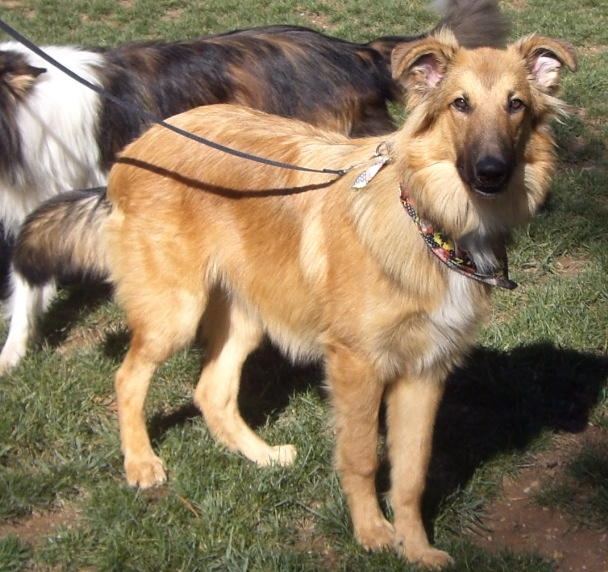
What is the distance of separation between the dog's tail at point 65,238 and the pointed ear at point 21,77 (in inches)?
40.8

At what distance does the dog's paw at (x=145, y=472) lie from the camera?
426 cm

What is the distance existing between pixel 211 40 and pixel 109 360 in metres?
2.31

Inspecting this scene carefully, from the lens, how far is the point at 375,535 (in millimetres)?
3879

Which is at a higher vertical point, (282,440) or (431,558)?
(431,558)

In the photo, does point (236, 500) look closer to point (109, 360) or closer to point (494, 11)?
point (109, 360)

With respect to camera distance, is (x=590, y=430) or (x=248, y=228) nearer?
(x=248, y=228)

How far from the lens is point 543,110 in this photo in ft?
11.7

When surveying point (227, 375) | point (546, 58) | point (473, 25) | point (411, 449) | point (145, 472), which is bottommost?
point (145, 472)

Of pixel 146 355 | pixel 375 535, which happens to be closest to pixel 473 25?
pixel 146 355

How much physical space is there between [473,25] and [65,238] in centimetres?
339

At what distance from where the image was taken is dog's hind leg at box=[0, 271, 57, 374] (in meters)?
5.34

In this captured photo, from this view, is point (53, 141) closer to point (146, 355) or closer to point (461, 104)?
point (146, 355)

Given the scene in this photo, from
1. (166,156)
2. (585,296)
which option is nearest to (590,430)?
(585,296)

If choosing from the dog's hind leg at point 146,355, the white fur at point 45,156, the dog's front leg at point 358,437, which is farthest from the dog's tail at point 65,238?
the dog's front leg at point 358,437
